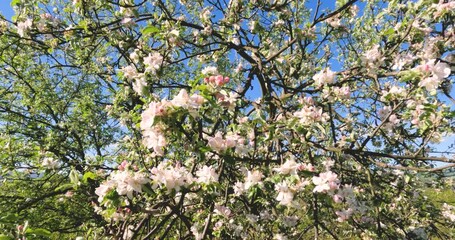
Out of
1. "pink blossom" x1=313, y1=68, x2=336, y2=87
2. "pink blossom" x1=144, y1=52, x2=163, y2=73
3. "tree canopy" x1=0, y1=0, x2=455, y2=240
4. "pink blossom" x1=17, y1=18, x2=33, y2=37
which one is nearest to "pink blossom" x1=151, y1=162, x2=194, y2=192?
"tree canopy" x1=0, y1=0, x2=455, y2=240

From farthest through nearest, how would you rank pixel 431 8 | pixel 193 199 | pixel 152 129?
pixel 193 199 < pixel 431 8 < pixel 152 129

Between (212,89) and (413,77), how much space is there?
131 cm

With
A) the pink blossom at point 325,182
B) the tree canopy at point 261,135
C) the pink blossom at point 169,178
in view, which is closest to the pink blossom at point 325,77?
the tree canopy at point 261,135

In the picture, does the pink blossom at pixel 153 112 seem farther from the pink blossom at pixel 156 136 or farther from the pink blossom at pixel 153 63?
the pink blossom at pixel 153 63

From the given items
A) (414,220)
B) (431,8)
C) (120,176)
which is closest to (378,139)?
(414,220)

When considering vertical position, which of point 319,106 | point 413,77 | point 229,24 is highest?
point 229,24

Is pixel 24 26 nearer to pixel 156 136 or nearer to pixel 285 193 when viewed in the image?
pixel 156 136

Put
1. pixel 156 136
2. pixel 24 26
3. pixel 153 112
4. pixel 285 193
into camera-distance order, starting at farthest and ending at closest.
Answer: pixel 24 26 → pixel 285 193 → pixel 156 136 → pixel 153 112

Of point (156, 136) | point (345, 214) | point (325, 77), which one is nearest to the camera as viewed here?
point (156, 136)

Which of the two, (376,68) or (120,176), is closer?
(120,176)

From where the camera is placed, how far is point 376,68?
122 inches

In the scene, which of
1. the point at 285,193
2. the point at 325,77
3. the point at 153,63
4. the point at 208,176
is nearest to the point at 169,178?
the point at 208,176

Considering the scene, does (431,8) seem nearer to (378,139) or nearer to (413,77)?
(413,77)

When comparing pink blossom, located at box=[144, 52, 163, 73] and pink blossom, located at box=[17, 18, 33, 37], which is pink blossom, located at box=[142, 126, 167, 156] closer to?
pink blossom, located at box=[144, 52, 163, 73]
